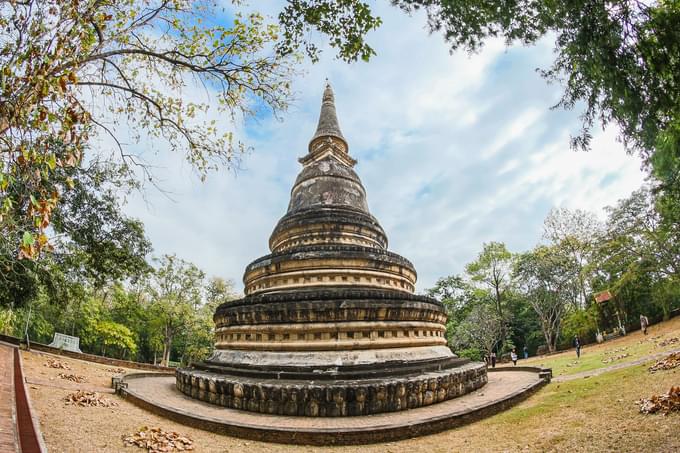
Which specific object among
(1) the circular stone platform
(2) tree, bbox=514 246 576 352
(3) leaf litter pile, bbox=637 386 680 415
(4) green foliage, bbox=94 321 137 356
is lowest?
(1) the circular stone platform

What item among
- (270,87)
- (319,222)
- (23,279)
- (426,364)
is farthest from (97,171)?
(426,364)

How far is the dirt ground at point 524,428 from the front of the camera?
4.80m

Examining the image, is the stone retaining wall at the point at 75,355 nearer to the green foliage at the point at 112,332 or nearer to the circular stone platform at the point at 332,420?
the green foliage at the point at 112,332

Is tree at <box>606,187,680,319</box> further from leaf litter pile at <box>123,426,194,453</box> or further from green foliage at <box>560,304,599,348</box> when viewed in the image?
leaf litter pile at <box>123,426,194,453</box>

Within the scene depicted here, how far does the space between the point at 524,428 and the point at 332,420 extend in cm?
345

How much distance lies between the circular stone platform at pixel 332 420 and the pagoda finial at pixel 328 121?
1467cm

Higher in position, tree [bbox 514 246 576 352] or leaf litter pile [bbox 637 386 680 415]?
tree [bbox 514 246 576 352]

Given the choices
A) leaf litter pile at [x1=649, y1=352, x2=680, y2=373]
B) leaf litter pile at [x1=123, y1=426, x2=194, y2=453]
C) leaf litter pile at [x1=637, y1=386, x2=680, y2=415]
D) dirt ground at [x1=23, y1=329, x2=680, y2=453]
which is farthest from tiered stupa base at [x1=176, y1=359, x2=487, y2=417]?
leaf litter pile at [x1=649, y1=352, x2=680, y2=373]

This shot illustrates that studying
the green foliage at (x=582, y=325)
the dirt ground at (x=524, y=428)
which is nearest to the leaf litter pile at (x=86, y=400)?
the dirt ground at (x=524, y=428)

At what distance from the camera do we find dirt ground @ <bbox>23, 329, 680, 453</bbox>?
15.8 ft

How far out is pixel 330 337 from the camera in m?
9.69

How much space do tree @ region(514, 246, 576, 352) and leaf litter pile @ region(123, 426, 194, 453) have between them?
33.2m

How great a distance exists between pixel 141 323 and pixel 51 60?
3888 centimetres

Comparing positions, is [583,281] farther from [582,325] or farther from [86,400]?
[86,400]
